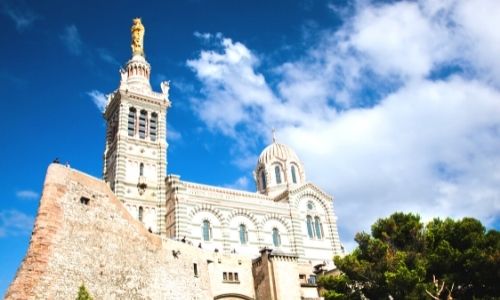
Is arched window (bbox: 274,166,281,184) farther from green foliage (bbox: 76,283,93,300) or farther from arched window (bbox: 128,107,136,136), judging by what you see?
green foliage (bbox: 76,283,93,300)

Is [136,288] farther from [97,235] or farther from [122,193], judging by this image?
[122,193]

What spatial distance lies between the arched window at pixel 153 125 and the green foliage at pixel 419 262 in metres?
22.9

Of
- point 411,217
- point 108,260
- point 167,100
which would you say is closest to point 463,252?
point 411,217

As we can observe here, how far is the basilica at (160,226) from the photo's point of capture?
69.8ft

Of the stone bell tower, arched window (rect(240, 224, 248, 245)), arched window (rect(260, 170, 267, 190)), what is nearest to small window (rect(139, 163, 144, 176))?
the stone bell tower

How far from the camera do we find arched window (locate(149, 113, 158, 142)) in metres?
43.6

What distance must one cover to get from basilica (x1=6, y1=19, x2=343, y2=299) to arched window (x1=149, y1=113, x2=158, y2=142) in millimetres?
101

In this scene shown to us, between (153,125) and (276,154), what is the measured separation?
46.8ft

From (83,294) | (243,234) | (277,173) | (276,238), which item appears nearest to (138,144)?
(243,234)

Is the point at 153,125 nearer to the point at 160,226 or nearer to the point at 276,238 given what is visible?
the point at 160,226

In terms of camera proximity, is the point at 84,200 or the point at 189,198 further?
the point at 189,198

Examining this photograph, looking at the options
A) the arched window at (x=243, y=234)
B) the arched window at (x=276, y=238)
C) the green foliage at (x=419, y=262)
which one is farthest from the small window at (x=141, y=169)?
the green foliage at (x=419, y=262)

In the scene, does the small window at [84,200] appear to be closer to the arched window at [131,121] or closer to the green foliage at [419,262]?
the green foliage at [419,262]

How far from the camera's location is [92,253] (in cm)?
2198
